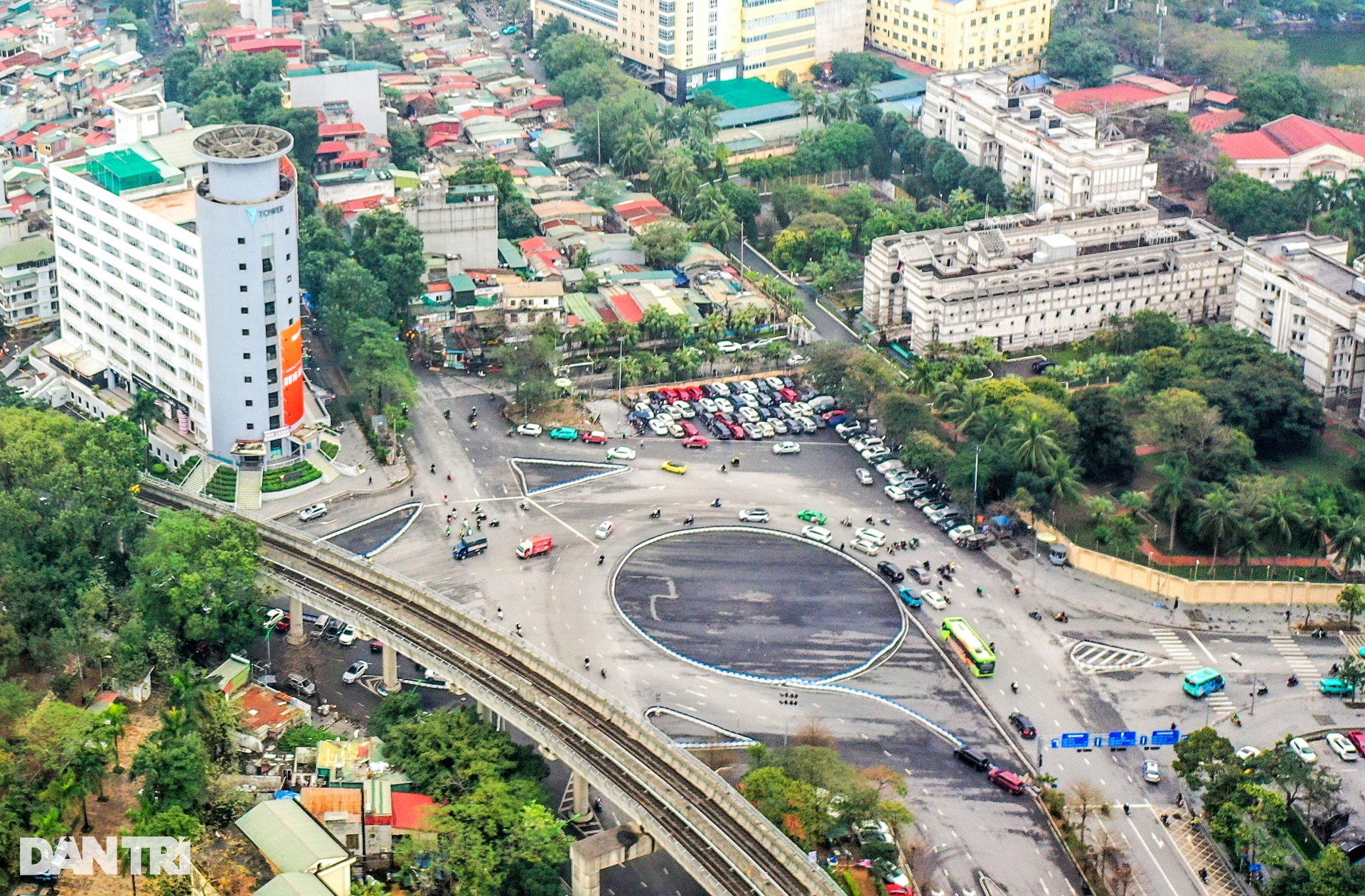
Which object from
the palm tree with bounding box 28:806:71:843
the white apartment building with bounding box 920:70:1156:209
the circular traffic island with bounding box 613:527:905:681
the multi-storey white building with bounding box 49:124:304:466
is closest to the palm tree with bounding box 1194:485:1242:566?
the circular traffic island with bounding box 613:527:905:681

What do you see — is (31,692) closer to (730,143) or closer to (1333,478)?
(1333,478)

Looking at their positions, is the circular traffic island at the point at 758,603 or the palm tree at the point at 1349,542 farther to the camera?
the palm tree at the point at 1349,542

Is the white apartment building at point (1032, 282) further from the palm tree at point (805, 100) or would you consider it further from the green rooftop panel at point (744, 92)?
the green rooftop panel at point (744, 92)

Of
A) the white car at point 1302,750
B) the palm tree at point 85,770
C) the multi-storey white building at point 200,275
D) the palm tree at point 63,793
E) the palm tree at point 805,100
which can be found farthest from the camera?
the palm tree at point 805,100

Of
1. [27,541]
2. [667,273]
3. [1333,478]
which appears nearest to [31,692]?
[27,541]

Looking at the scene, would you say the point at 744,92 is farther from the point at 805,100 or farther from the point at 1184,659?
the point at 1184,659

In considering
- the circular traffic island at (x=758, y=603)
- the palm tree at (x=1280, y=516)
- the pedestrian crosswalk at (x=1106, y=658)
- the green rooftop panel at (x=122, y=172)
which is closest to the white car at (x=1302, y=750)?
the pedestrian crosswalk at (x=1106, y=658)
